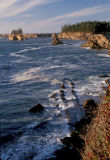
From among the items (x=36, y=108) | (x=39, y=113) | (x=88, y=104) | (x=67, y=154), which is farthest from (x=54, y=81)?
(x=67, y=154)

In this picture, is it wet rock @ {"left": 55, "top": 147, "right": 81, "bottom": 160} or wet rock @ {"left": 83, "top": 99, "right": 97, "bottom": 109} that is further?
wet rock @ {"left": 83, "top": 99, "right": 97, "bottom": 109}

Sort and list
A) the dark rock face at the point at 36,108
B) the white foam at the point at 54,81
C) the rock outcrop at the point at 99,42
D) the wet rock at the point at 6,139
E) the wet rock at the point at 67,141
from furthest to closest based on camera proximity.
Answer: the rock outcrop at the point at 99,42, the white foam at the point at 54,81, the dark rock face at the point at 36,108, the wet rock at the point at 6,139, the wet rock at the point at 67,141

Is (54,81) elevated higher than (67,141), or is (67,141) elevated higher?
(54,81)

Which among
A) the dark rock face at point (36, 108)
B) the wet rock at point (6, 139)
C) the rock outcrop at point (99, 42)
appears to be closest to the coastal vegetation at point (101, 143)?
the wet rock at point (6, 139)

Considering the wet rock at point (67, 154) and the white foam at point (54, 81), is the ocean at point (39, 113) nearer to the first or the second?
the white foam at point (54, 81)

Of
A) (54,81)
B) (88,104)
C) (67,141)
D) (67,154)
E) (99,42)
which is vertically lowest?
(67,154)

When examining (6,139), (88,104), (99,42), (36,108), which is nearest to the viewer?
(6,139)

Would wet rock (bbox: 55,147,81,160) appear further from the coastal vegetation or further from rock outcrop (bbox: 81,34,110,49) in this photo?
rock outcrop (bbox: 81,34,110,49)

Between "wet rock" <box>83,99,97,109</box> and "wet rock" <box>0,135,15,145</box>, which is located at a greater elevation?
"wet rock" <box>83,99,97,109</box>

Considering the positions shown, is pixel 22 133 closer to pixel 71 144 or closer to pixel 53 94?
pixel 71 144

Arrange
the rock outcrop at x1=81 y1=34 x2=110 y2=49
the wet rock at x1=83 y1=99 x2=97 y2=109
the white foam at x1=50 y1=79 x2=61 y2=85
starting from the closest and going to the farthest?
the wet rock at x1=83 y1=99 x2=97 y2=109
the white foam at x1=50 y1=79 x2=61 y2=85
the rock outcrop at x1=81 y1=34 x2=110 y2=49

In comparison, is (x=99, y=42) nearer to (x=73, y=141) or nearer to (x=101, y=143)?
(x=73, y=141)

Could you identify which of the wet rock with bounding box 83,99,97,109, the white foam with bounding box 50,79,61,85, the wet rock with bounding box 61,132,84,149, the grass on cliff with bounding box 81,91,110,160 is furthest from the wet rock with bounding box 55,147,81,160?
the white foam with bounding box 50,79,61,85

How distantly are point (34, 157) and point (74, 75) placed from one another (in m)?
26.0
